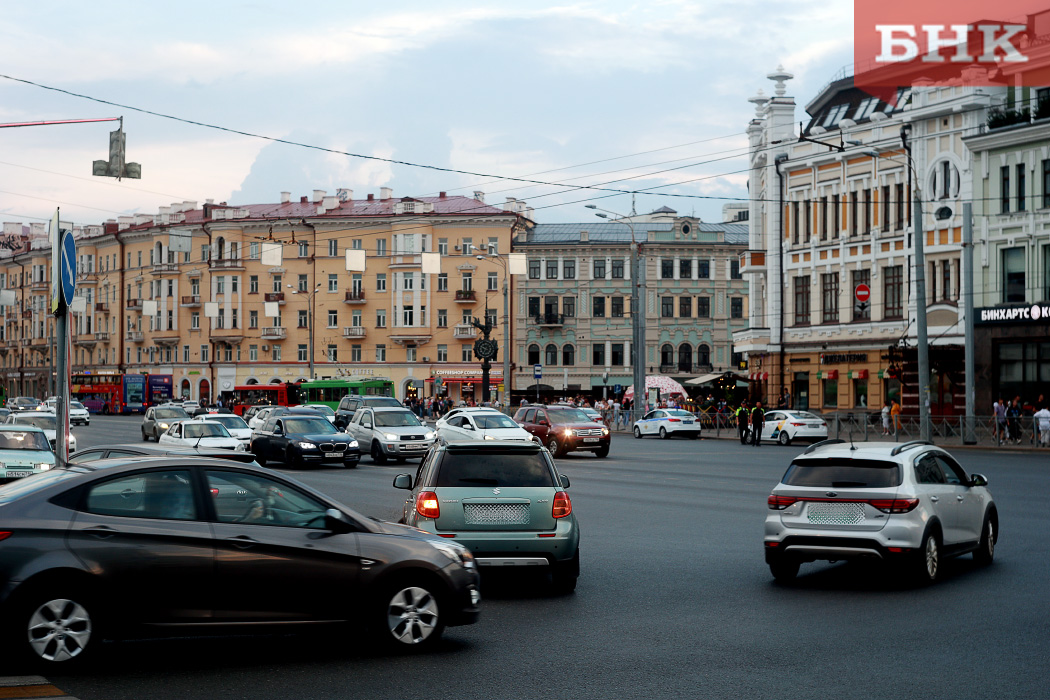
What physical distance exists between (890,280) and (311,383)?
115ft

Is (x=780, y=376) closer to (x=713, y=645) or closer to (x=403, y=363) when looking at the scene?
(x=403, y=363)

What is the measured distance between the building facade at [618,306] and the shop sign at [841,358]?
36153 millimetres

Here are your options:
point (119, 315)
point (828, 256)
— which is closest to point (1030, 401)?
point (828, 256)

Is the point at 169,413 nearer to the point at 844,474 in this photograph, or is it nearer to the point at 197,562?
the point at 844,474

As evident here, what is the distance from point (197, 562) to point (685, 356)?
87.8 metres

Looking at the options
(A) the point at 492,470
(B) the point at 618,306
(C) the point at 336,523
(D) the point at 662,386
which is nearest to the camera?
(C) the point at 336,523

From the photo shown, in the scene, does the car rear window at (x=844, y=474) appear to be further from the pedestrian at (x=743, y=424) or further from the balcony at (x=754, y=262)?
the balcony at (x=754, y=262)

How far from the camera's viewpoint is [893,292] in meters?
55.2

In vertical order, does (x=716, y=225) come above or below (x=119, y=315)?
above

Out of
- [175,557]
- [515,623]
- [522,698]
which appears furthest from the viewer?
[515,623]

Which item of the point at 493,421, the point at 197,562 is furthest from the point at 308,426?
the point at 197,562

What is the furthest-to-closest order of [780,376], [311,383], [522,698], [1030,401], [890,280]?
1. [311,383]
2. [780,376]
3. [890,280]
4. [1030,401]
5. [522,698]

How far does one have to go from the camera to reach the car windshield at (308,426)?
3294 cm

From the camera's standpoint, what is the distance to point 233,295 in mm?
100938
